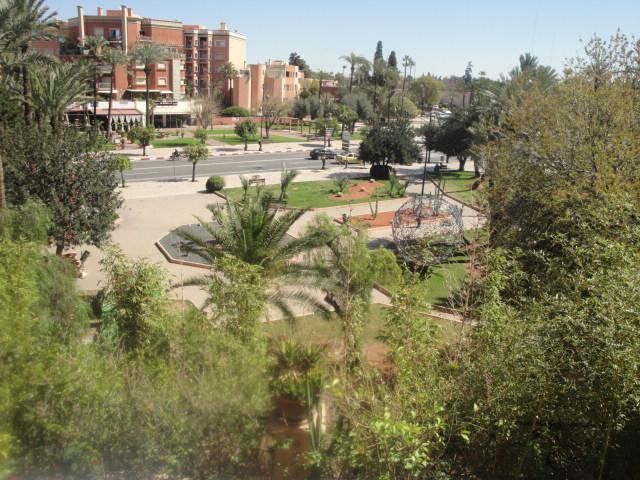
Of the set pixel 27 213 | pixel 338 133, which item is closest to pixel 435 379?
pixel 27 213

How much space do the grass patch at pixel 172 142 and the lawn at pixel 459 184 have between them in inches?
832

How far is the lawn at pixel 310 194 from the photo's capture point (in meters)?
28.0

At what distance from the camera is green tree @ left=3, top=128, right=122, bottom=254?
48.5ft

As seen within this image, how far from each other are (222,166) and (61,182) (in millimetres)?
24305

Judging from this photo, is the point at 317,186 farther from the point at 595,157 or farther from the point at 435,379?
the point at 435,379

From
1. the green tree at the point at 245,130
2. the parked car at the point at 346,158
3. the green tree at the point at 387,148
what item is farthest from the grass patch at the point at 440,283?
the green tree at the point at 245,130

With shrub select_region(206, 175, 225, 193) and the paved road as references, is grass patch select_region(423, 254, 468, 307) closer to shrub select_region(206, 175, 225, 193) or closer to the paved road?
shrub select_region(206, 175, 225, 193)

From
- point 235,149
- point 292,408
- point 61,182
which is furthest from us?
point 235,149

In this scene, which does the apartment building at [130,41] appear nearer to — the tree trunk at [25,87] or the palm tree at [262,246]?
the tree trunk at [25,87]

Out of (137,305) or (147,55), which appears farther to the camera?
(147,55)

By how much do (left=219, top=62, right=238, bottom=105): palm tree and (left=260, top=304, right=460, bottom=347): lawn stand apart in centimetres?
6018

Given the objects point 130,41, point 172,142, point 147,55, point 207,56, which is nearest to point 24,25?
point 172,142

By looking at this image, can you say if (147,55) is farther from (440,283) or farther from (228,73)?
(440,283)

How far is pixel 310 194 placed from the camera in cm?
3023
